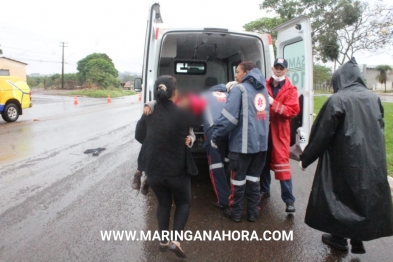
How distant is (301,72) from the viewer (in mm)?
4297

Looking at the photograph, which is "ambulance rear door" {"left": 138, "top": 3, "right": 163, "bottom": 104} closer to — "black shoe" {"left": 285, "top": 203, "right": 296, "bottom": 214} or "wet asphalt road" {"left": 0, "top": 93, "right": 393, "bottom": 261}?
"wet asphalt road" {"left": 0, "top": 93, "right": 393, "bottom": 261}

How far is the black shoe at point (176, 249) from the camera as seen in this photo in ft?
9.59

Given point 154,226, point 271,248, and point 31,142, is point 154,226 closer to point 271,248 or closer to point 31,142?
point 271,248

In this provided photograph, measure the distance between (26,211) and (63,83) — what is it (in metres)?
53.7

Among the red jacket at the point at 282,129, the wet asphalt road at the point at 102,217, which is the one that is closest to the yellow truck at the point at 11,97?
the wet asphalt road at the point at 102,217

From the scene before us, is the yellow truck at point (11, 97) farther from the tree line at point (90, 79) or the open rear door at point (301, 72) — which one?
the tree line at point (90, 79)

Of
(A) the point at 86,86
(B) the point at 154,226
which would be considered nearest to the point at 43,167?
(B) the point at 154,226

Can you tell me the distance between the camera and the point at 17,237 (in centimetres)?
340

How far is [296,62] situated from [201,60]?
328cm

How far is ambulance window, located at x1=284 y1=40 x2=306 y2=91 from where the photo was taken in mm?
4273

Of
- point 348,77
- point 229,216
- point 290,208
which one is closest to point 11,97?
point 229,216

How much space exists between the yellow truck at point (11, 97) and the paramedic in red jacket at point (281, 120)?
10.6 metres

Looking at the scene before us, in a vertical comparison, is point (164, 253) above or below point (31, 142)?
below

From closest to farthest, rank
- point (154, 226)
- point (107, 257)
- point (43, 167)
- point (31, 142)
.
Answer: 1. point (107, 257)
2. point (154, 226)
3. point (43, 167)
4. point (31, 142)
